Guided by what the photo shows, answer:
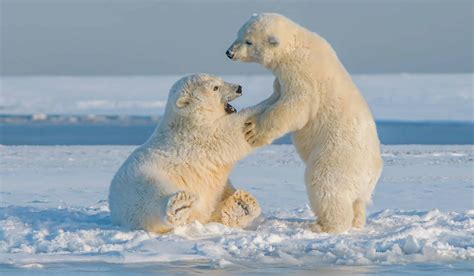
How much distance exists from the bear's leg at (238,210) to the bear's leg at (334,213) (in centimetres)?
44

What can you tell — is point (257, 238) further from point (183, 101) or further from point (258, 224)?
point (183, 101)

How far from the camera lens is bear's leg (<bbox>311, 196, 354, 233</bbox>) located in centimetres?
602

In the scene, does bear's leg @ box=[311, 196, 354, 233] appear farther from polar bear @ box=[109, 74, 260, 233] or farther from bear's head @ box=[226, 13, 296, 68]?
bear's head @ box=[226, 13, 296, 68]

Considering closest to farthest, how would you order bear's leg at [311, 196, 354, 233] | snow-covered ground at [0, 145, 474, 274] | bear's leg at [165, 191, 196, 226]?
snow-covered ground at [0, 145, 474, 274]
bear's leg at [165, 191, 196, 226]
bear's leg at [311, 196, 354, 233]

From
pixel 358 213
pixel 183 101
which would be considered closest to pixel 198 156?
pixel 183 101

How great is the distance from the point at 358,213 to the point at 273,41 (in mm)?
1257

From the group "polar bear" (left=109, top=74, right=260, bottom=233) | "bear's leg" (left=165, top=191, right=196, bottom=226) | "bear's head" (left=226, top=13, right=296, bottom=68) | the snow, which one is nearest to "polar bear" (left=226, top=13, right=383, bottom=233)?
"bear's head" (left=226, top=13, right=296, bottom=68)

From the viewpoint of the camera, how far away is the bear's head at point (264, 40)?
6.14 metres

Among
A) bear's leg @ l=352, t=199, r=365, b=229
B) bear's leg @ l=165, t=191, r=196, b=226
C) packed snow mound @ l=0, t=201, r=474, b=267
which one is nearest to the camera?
packed snow mound @ l=0, t=201, r=474, b=267

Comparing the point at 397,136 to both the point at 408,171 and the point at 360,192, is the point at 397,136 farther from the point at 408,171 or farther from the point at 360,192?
the point at 360,192

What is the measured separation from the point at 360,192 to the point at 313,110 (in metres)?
0.62

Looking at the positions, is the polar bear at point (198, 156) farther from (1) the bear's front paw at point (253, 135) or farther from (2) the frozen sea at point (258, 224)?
(2) the frozen sea at point (258, 224)

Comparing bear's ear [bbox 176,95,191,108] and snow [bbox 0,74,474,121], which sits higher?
snow [bbox 0,74,474,121]

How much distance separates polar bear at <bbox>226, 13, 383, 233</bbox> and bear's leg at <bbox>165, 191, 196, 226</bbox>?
0.63 m
